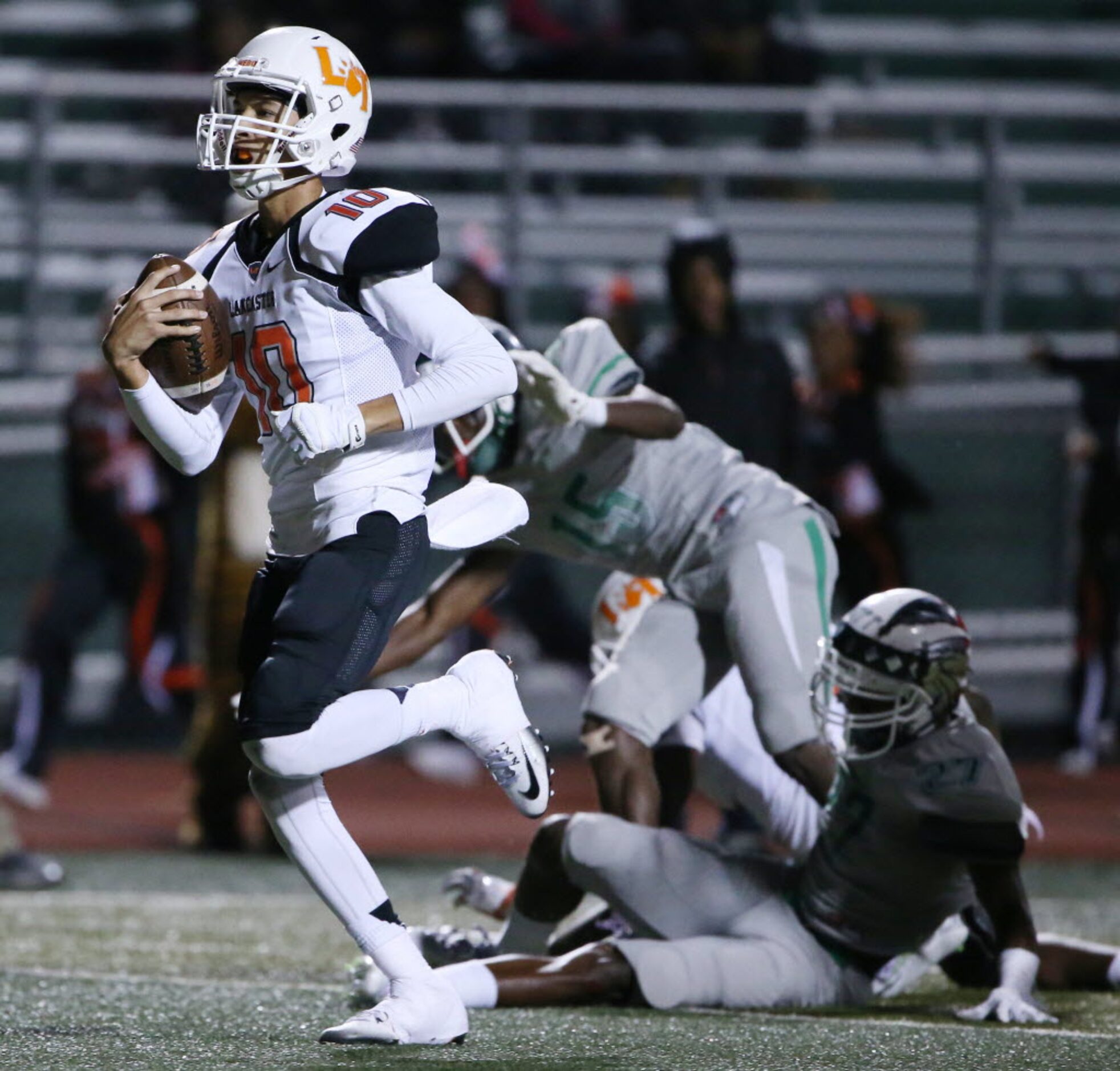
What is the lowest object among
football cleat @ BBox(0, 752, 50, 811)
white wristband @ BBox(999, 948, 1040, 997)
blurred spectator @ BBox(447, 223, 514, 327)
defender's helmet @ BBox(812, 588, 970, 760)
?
football cleat @ BBox(0, 752, 50, 811)

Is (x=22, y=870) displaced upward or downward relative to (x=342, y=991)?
downward

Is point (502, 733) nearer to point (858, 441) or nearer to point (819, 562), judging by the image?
point (819, 562)

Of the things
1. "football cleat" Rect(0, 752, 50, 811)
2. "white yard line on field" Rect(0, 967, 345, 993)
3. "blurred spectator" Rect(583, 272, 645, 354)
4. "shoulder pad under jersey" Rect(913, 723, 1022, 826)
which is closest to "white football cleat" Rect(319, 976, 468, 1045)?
"white yard line on field" Rect(0, 967, 345, 993)

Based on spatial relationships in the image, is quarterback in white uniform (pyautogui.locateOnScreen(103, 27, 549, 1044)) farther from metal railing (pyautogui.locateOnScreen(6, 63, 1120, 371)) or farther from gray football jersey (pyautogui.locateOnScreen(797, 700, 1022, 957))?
metal railing (pyautogui.locateOnScreen(6, 63, 1120, 371))

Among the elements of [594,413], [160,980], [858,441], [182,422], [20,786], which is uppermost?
[182,422]

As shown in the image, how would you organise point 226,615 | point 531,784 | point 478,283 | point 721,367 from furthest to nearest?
point 478,283, point 226,615, point 721,367, point 531,784

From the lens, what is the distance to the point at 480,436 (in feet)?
13.7

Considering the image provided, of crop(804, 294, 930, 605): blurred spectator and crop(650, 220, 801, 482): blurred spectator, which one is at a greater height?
crop(650, 220, 801, 482): blurred spectator

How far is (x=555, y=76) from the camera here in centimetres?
973

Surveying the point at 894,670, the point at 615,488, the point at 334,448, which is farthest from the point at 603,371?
the point at 334,448

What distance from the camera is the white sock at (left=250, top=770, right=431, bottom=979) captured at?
10.8ft

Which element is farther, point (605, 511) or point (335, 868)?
point (605, 511)

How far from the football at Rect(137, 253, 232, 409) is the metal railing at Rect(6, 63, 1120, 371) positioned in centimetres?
A: 536

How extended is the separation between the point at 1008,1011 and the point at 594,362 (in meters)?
1.51
